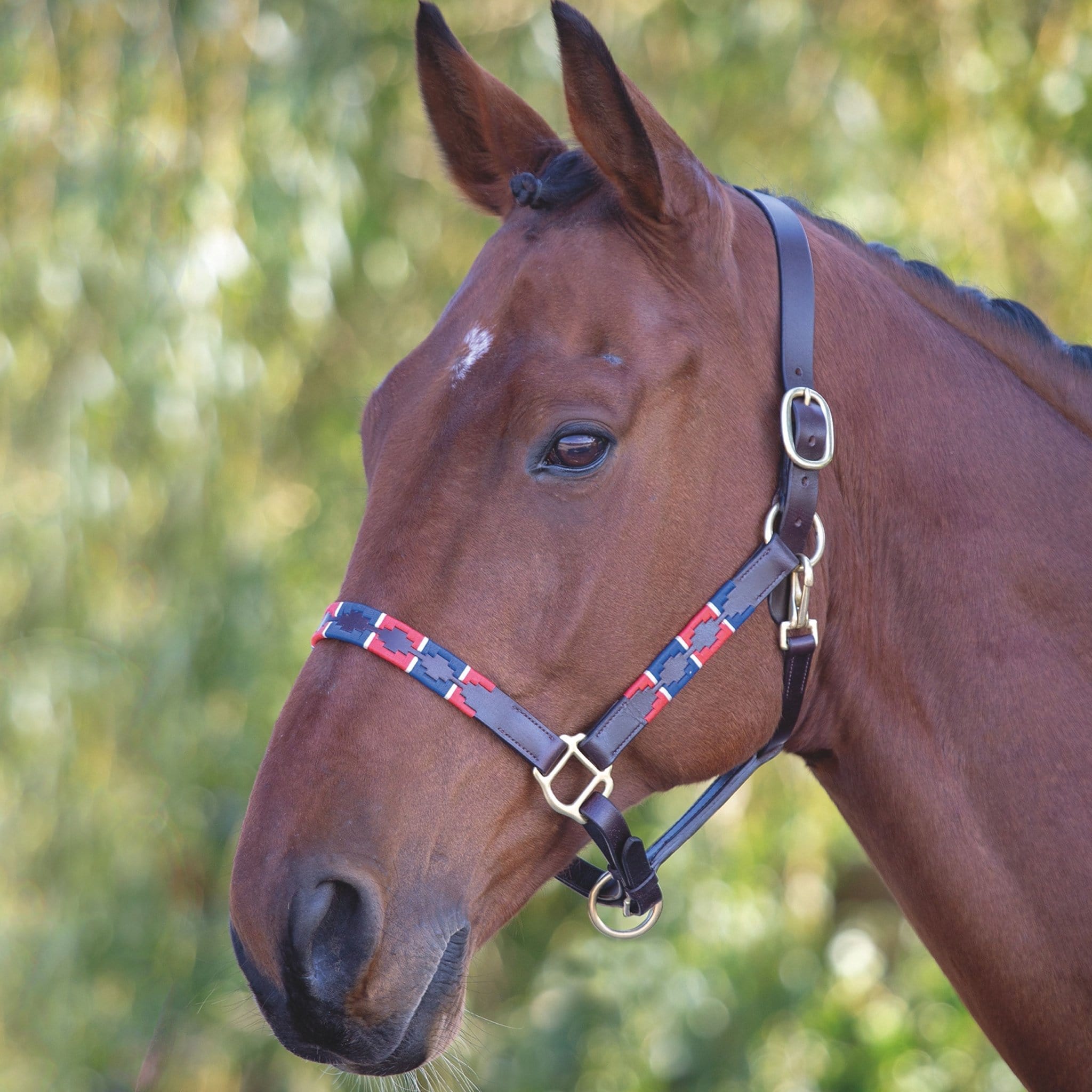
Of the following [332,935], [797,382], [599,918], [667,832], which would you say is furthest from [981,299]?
[332,935]

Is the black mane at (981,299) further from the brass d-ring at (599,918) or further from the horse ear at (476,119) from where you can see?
the brass d-ring at (599,918)

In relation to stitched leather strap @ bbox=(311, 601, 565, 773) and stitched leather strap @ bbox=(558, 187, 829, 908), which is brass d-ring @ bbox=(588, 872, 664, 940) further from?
stitched leather strap @ bbox=(311, 601, 565, 773)

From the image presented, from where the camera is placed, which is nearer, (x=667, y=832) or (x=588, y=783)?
(x=588, y=783)

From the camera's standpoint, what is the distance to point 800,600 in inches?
61.4

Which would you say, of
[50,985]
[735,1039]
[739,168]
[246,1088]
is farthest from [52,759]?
[739,168]

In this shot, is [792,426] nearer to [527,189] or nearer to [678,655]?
[678,655]

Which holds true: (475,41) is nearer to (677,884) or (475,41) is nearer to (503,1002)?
(677,884)

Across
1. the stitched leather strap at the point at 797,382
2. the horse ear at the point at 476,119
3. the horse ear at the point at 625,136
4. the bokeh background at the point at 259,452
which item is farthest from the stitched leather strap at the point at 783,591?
the bokeh background at the point at 259,452

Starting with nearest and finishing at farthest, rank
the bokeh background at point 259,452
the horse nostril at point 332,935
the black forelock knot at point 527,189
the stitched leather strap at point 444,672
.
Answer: the horse nostril at point 332,935
the stitched leather strap at point 444,672
the black forelock knot at point 527,189
the bokeh background at point 259,452

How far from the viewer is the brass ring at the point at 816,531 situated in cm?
155

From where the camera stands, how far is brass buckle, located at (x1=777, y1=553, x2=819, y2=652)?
1553mm

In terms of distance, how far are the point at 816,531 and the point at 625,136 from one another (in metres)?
0.61

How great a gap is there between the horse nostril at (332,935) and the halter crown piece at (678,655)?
269 millimetres

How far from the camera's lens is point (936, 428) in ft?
5.42
